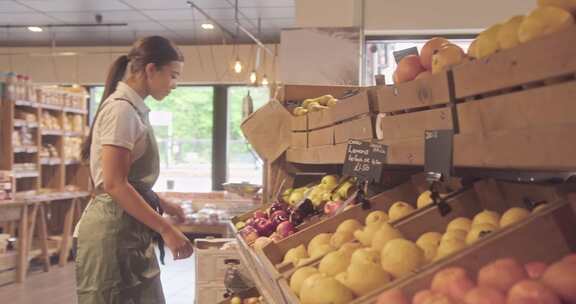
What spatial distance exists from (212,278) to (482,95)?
2595 mm

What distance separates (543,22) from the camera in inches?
40.8

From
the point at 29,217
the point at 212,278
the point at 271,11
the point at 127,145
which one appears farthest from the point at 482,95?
the point at 271,11

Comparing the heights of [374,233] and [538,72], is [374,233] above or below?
below

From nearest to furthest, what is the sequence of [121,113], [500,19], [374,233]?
[374,233] → [121,113] → [500,19]

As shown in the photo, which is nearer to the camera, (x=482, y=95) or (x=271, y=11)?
(x=482, y=95)

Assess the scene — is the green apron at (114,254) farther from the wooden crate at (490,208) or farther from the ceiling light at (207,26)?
the ceiling light at (207,26)

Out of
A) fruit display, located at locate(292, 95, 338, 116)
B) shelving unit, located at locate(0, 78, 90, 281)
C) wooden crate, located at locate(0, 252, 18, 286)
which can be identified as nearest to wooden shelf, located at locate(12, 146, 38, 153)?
shelving unit, located at locate(0, 78, 90, 281)

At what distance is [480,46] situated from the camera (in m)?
1.21

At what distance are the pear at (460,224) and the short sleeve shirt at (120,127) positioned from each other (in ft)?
4.36

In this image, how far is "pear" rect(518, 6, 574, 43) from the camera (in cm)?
101

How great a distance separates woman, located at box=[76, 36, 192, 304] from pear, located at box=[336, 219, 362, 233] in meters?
0.78

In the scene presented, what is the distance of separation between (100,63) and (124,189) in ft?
28.5

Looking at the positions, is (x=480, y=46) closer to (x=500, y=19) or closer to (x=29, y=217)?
(x=500, y=19)

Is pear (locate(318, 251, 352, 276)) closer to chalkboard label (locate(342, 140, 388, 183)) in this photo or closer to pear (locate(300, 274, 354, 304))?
pear (locate(300, 274, 354, 304))
